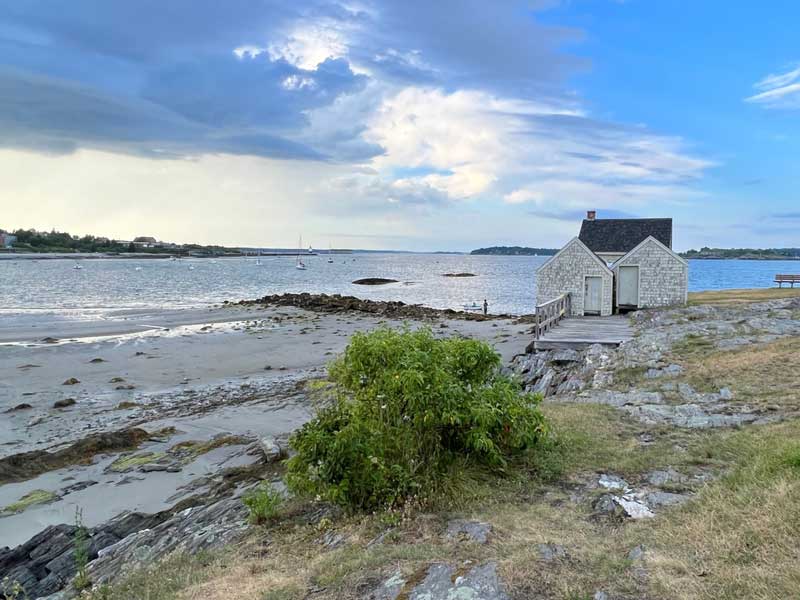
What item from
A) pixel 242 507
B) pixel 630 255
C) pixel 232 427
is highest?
pixel 630 255

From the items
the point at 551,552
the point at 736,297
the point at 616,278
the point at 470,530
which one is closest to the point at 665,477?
the point at 551,552

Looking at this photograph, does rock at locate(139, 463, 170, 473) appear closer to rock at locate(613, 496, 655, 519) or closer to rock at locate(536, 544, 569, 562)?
rock at locate(536, 544, 569, 562)

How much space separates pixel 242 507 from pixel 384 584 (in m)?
3.29

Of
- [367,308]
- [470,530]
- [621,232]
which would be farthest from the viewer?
[367,308]

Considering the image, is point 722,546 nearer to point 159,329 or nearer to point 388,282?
point 159,329

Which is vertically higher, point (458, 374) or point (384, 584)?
point (458, 374)

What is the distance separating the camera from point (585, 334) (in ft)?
62.4

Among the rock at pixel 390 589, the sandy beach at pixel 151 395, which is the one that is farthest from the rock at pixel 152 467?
the rock at pixel 390 589

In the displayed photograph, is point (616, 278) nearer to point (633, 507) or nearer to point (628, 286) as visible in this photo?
point (628, 286)

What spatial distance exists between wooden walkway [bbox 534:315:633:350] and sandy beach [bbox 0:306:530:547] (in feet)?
8.15

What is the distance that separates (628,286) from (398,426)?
21.5 m

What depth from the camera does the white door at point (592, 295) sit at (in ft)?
79.9

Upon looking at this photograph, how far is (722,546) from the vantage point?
4246mm

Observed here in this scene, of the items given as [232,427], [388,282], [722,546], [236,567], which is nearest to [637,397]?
[722,546]
